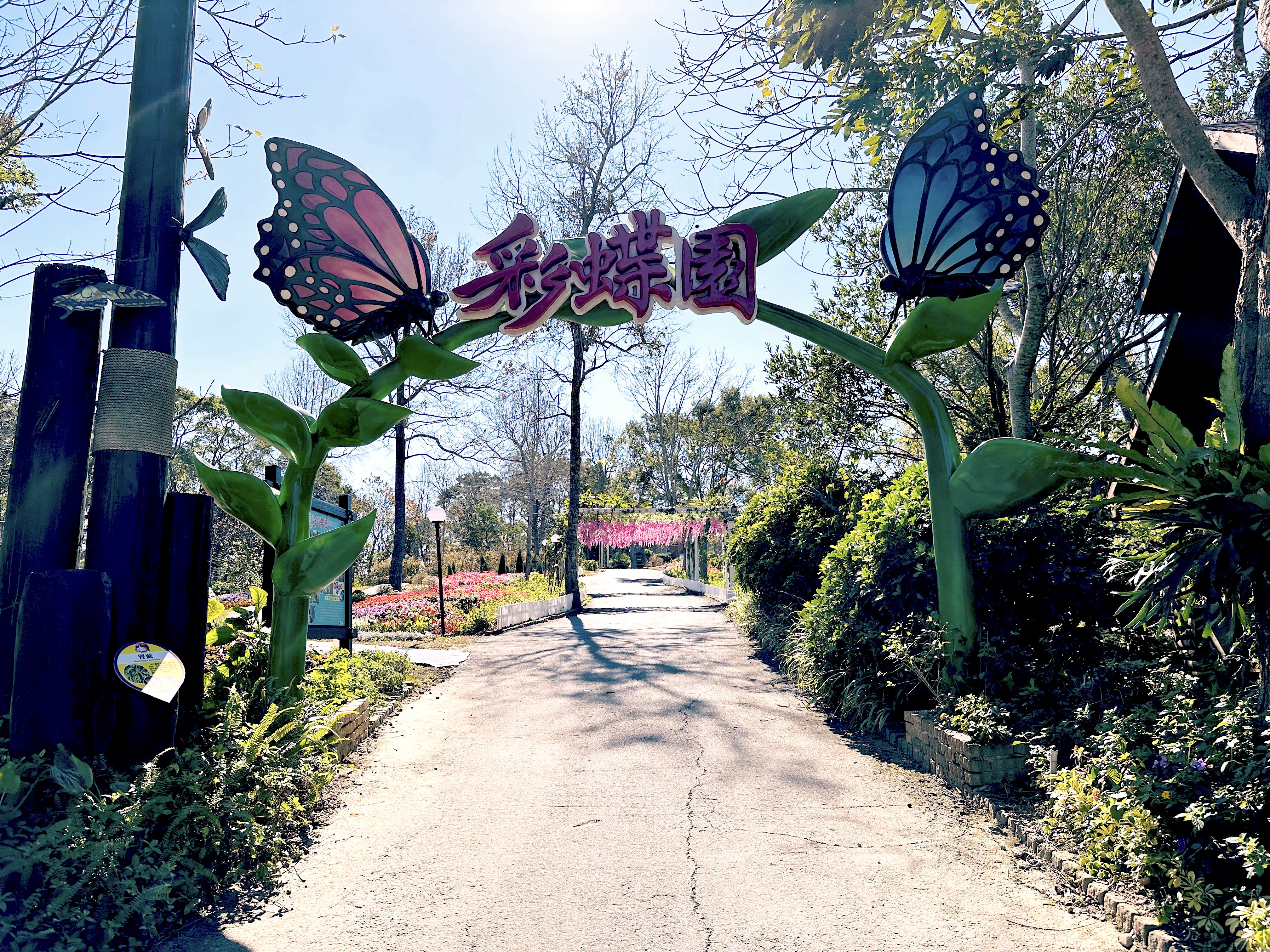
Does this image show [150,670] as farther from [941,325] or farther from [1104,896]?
[941,325]

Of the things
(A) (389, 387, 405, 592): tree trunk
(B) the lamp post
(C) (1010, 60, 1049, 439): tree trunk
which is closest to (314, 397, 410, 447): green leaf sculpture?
(C) (1010, 60, 1049, 439): tree trunk

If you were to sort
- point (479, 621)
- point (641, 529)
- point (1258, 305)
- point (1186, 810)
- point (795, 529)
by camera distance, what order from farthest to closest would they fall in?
point (641, 529)
point (479, 621)
point (795, 529)
point (1258, 305)
point (1186, 810)

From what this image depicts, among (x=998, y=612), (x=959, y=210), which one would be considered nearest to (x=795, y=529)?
(x=998, y=612)

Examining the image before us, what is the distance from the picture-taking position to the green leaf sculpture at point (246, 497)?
5.80 m

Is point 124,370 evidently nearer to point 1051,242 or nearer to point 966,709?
point 966,709

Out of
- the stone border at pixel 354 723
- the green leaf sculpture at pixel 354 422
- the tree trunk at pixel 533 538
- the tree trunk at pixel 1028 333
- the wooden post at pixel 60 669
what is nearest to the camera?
the wooden post at pixel 60 669

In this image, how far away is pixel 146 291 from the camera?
493 cm

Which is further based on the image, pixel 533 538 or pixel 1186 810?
pixel 533 538

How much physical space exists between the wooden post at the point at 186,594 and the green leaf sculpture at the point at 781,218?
4.91 m

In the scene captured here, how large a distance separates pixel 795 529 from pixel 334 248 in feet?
29.3

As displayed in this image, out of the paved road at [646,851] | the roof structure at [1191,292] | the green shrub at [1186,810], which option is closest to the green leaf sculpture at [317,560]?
the paved road at [646,851]

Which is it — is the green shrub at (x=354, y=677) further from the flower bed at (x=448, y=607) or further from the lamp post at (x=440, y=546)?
the flower bed at (x=448, y=607)

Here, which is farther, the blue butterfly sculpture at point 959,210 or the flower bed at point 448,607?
the flower bed at point 448,607

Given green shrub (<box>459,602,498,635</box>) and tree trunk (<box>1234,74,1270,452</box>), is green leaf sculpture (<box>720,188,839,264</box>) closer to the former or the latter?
tree trunk (<box>1234,74,1270,452</box>)
